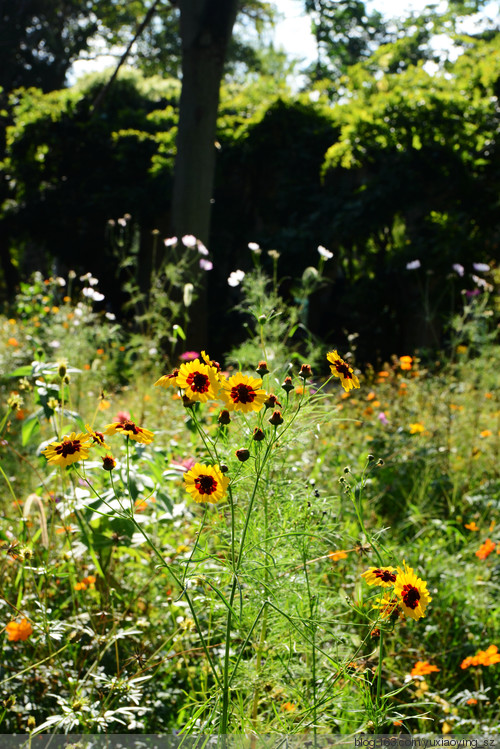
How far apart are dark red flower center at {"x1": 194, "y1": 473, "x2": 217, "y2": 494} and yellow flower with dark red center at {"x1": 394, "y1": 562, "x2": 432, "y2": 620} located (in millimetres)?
369

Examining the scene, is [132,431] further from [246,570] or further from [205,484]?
[246,570]

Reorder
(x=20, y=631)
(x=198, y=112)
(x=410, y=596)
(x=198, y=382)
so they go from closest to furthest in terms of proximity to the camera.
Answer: (x=410, y=596) → (x=198, y=382) → (x=20, y=631) → (x=198, y=112)

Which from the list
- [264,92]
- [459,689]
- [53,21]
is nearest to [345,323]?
[264,92]

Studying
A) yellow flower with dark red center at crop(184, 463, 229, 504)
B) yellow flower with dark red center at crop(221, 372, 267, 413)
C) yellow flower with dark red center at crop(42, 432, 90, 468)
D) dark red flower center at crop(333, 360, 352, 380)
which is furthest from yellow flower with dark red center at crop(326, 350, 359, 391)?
yellow flower with dark red center at crop(42, 432, 90, 468)

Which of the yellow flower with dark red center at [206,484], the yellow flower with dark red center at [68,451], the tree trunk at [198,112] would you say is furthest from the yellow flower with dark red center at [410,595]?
the tree trunk at [198,112]

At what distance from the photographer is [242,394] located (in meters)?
1.17

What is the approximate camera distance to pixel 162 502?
1.86m

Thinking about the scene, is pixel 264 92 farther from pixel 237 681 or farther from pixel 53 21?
pixel 53 21

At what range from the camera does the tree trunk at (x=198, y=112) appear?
567 cm

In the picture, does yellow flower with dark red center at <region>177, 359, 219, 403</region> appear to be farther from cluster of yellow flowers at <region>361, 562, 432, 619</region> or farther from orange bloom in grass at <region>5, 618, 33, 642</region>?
orange bloom in grass at <region>5, 618, 33, 642</region>

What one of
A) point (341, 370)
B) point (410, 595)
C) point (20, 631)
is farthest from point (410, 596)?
point (20, 631)

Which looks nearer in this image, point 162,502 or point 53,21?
point 162,502

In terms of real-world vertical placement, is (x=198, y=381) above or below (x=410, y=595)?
above

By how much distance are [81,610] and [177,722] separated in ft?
1.85
